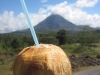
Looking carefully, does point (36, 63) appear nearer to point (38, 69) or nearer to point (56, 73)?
point (38, 69)

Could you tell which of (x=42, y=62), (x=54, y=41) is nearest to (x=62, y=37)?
(x=54, y=41)

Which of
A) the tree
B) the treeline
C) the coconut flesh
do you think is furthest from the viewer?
the tree

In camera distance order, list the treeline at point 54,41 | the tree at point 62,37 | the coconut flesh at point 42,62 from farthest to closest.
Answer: the tree at point 62,37
the treeline at point 54,41
the coconut flesh at point 42,62

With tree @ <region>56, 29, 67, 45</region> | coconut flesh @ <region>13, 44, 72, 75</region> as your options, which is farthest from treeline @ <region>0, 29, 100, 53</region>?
coconut flesh @ <region>13, 44, 72, 75</region>

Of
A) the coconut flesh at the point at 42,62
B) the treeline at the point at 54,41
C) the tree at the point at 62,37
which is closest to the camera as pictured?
the coconut flesh at the point at 42,62

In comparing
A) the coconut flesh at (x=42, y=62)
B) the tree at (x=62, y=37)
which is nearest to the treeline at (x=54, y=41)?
the tree at (x=62, y=37)

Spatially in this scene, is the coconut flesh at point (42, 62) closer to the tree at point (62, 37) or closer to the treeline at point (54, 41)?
the treeline at point (54, 41)

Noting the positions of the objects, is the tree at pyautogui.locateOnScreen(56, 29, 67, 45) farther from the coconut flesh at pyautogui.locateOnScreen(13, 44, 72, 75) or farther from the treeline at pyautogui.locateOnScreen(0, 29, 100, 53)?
the coconut flesh at pyautogui.locateOnScreen(13, 44, 72, 75)

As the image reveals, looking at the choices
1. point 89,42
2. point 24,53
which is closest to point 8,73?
point 24,53

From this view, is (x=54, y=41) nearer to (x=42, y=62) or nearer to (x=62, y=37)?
(x=62, y=37)
